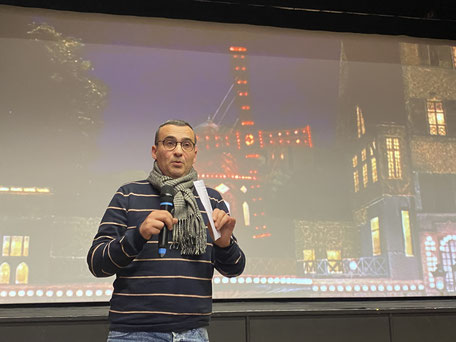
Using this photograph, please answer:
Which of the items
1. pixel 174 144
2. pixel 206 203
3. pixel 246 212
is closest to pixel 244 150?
pixel 246 212

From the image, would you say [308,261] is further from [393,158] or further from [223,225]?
[223,225]

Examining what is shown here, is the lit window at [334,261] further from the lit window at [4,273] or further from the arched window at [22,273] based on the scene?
the lit window at [4,273]

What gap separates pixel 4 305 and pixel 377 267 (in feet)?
8.27

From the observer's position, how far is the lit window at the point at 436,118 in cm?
358

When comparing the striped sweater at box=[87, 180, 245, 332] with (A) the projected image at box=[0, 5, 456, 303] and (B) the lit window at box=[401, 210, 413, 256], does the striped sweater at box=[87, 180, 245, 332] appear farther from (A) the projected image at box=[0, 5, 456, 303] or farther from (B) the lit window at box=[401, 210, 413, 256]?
(B) the lit window at box=[401, 210, 413, 256]

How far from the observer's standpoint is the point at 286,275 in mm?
3168

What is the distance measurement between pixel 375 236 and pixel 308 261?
0.53 m

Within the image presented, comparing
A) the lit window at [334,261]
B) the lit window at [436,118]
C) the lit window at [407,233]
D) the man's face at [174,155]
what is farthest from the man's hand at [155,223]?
the lit window at [436,118]

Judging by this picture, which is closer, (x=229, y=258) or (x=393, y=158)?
(x=229, y=258)

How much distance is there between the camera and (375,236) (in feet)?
10.8

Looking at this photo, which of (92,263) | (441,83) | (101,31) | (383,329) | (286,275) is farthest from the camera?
(441,83)

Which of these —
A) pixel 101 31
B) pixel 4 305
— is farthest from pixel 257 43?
pixel 4 305

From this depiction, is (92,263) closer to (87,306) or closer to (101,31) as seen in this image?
(87,306)

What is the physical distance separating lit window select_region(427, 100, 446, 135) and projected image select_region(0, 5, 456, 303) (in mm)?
22
